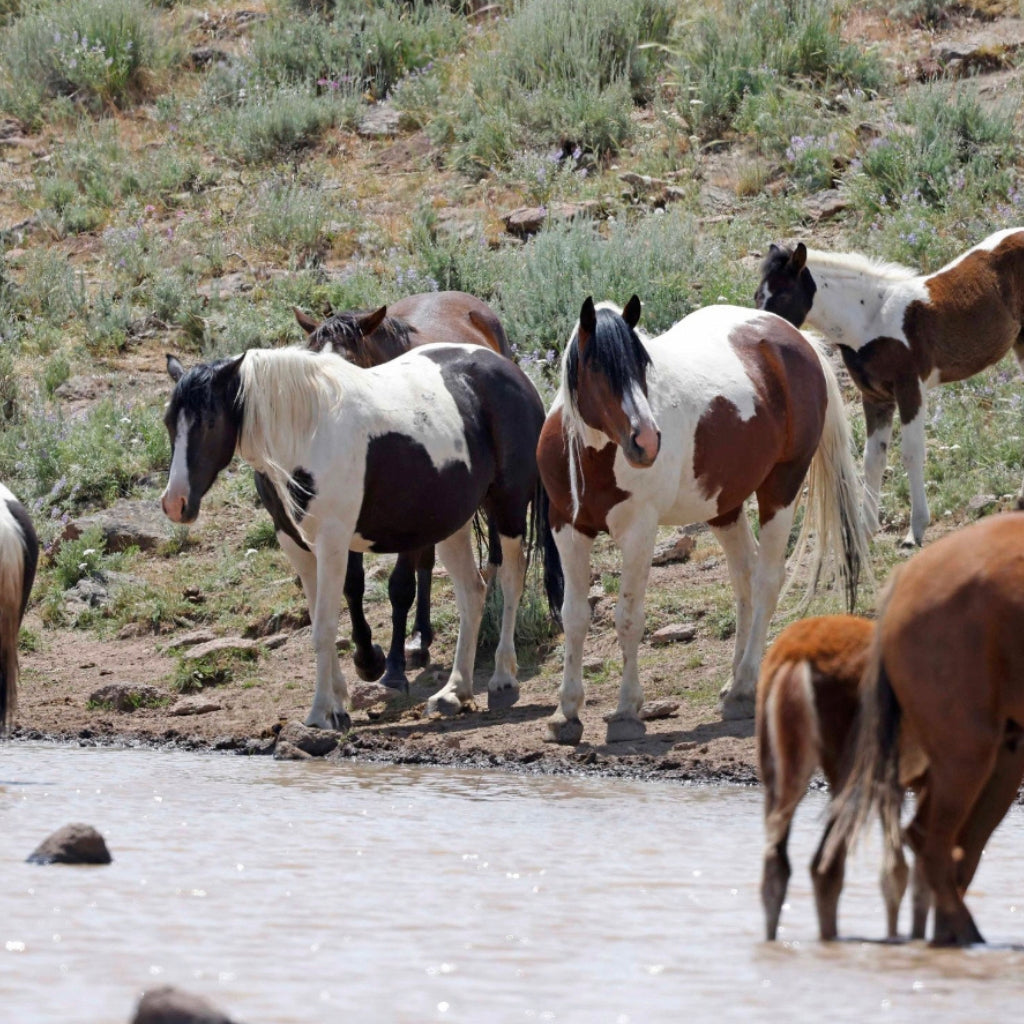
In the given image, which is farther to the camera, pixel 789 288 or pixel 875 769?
pixel 789 288

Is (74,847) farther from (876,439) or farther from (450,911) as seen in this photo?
(876,439)

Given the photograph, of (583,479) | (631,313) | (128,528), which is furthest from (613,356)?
(128,528)

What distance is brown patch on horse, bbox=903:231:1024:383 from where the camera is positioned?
34.4ft

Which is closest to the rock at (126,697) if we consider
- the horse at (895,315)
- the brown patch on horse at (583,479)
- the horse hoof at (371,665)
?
the horse hoof at (371,665)

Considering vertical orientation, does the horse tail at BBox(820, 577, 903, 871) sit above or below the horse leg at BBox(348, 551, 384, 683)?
above

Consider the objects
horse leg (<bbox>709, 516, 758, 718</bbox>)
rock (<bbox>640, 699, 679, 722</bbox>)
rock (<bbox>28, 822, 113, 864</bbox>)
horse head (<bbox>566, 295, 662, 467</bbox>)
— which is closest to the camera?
rock (<bbox>28, 822, 113, 864</bbox>)

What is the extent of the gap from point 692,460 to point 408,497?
1521 millimetres

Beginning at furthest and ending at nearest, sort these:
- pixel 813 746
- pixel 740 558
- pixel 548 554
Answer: pixel 548 554
pixel 740 558
pixel 813 746

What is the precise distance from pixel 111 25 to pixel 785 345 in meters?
13.4

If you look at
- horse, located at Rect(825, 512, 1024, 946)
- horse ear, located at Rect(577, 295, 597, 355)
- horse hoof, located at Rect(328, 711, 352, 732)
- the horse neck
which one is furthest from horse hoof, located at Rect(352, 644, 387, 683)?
horse, located at Rect(825, 512, 1024, 946)

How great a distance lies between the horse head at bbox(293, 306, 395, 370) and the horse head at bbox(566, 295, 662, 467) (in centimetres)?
232

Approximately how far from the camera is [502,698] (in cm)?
926

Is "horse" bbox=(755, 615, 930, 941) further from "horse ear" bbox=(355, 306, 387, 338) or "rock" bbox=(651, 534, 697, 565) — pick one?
"rock" bbox=(651, 534, 697, 565)

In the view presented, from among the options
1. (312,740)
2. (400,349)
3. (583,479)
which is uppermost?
(400,349)
